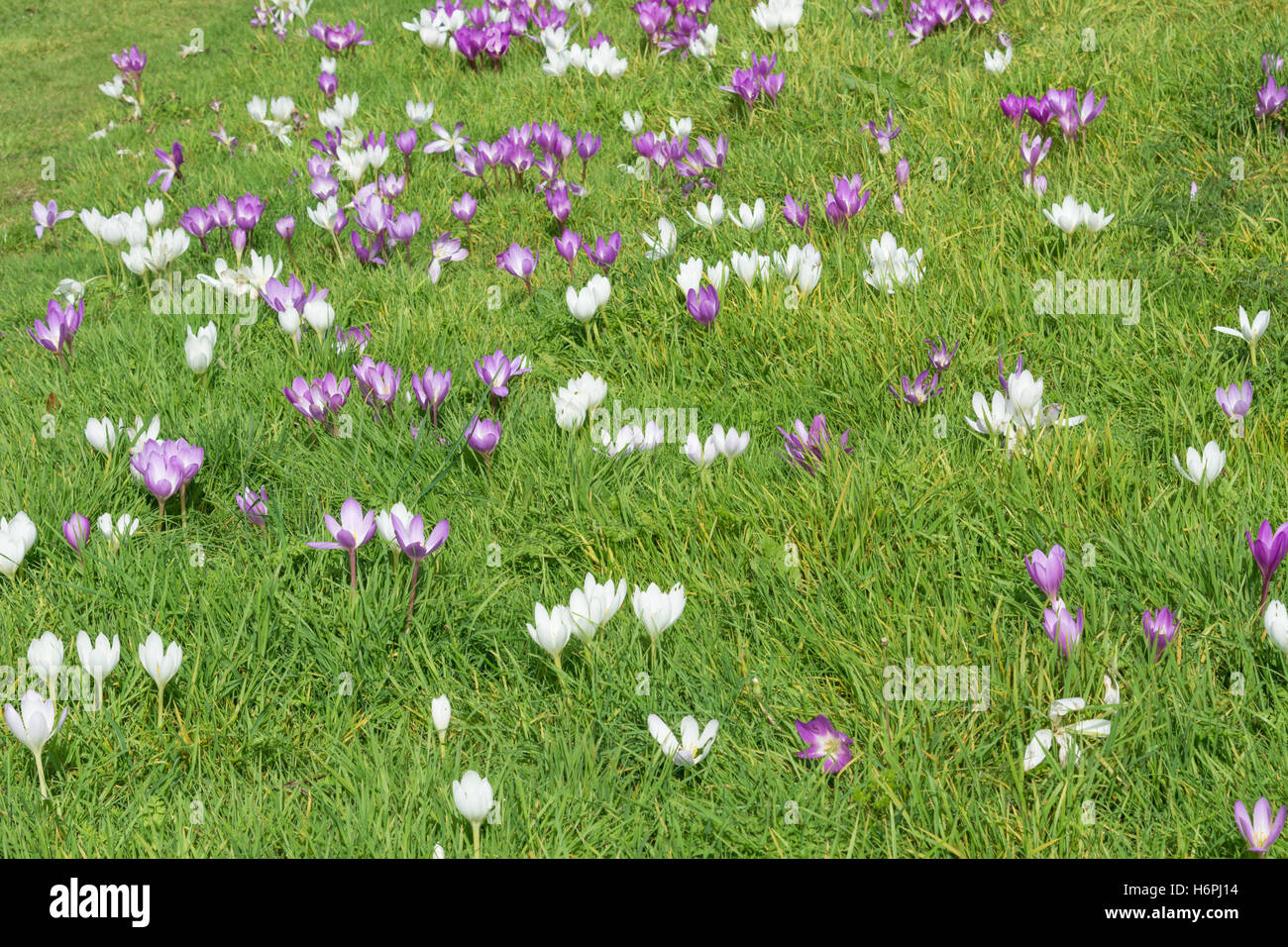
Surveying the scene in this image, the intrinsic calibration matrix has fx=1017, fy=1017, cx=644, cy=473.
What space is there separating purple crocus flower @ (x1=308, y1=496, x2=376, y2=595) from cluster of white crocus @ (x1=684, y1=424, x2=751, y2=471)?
3.32 ft

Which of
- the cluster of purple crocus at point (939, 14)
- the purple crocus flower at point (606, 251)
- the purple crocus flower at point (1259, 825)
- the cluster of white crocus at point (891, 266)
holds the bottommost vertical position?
the purple crocus flower at point (1259, 825)

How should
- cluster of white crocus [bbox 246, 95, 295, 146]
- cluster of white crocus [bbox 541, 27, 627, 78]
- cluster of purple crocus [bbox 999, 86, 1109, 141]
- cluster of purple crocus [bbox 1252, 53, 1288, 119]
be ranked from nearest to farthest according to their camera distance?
cluster of purple crocus [bbox 1252, 53, 1288, 119] < cluster of purple crocus [bbox 999, 86, 1109, 141] < cluster of white crocus [bbox 541, 27, 627, 78] < cluster of white crocus [bbox 246, 95, 295, 146]

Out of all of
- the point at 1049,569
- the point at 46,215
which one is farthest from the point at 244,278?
the point at 1049,569

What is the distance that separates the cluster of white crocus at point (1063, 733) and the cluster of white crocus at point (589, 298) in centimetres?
250

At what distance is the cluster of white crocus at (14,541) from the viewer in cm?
297

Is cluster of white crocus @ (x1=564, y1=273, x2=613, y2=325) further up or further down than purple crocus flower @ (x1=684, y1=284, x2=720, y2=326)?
further up

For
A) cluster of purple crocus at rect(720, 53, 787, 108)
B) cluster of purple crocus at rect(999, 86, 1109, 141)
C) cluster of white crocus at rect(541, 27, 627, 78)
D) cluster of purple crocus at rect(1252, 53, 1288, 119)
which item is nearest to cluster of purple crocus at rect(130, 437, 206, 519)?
cluster of purple crocus at rect(720, 53, 787, 108)

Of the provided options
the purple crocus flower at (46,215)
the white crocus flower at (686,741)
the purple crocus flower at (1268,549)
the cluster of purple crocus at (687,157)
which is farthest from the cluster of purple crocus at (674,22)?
the white crocus flower at (686,741)

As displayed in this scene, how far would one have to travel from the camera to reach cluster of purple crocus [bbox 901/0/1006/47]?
242 inches

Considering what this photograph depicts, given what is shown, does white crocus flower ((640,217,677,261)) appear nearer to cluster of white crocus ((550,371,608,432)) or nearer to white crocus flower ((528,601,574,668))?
cluster of white crocus ((550,371,608,432))

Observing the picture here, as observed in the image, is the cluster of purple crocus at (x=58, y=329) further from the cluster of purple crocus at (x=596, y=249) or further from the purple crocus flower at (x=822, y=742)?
the purple crocus flower at (x=822, y=742)

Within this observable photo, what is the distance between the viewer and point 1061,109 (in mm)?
4809

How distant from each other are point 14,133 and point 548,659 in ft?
29.2

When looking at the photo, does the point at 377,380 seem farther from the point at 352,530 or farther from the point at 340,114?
the point at 340,114
